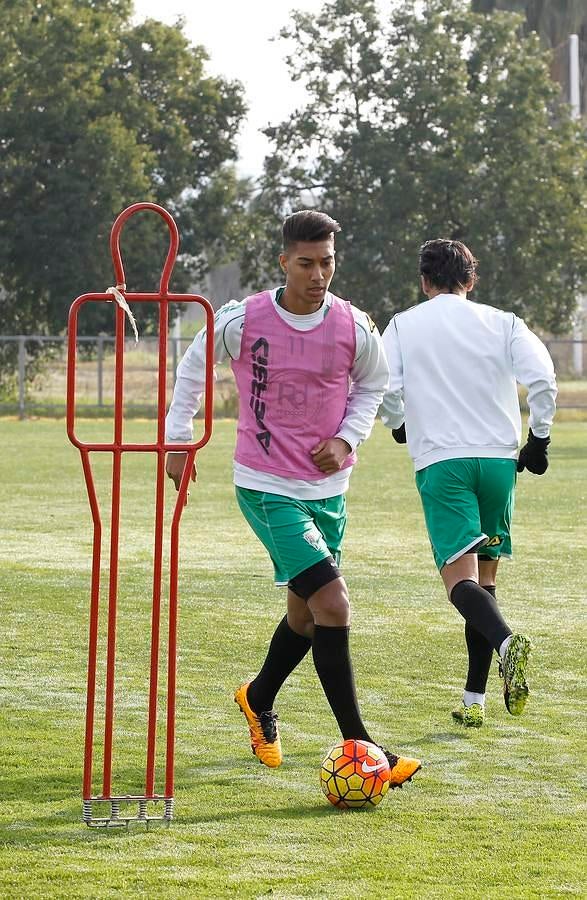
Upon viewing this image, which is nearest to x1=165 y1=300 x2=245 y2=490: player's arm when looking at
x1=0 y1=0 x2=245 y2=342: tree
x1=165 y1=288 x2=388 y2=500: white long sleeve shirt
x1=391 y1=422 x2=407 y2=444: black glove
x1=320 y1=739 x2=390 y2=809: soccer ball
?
x1=165 y1=288 x2=388 y2=500: white long sleeve shirt

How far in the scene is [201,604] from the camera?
9719 mm

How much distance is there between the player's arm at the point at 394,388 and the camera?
21.3ft

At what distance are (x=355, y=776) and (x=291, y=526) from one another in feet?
2.85

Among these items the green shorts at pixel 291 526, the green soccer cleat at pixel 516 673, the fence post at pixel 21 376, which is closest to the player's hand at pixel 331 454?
the green shorts at pixel 291 526

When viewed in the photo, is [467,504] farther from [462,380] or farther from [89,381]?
[89,381]

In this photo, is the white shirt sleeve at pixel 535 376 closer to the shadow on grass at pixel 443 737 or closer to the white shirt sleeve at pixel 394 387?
the white shirt sleeve at pixel 394 387

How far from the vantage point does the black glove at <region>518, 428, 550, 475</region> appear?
650cm

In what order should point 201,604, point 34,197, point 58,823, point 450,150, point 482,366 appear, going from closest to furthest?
point 58,823 < point 482,366 < point 201,604 < point 34,197 < point 450,150

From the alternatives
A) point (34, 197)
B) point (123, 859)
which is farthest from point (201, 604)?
point (34, 197)

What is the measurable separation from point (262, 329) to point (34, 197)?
36404mm

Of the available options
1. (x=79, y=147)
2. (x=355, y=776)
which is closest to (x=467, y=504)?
(x=355, y=776)

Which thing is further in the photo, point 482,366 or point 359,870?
point 482,366

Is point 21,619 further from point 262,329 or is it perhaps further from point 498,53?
point 498,53

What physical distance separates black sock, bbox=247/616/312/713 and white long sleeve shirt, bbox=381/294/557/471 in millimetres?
1077
